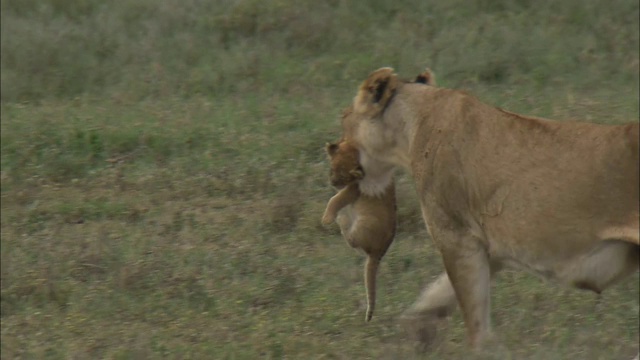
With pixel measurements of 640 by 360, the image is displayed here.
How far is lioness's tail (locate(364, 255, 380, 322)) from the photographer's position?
236 inches

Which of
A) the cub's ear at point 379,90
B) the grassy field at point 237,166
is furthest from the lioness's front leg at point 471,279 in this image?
the cub's ear at point 379,90

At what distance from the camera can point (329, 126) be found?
9.21 m

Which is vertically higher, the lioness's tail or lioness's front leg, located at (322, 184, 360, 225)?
lioness's front leg, located at (322, 184, 360, 225)

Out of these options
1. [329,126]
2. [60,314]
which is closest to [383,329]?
[60,314]

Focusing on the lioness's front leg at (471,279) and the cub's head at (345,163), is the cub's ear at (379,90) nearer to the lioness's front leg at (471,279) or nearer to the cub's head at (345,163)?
the cub's head at (345,163)

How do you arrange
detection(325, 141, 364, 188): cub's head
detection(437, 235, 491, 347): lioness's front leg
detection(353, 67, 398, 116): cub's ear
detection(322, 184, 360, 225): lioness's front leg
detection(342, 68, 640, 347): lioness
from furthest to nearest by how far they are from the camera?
detection(322, 184, 360, 225): lioness's front leg → detection(325, 141, 364, 188): cub's head → detection(353, 67, 398, 116): cub's ear → detection(437, 235, 491, 347): lioness's front leg → detection(342, 68, 640, 347): lioness

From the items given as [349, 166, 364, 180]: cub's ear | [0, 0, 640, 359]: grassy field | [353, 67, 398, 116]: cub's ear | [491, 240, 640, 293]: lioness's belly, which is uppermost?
[353, 67, 398, 116]: cub's ear

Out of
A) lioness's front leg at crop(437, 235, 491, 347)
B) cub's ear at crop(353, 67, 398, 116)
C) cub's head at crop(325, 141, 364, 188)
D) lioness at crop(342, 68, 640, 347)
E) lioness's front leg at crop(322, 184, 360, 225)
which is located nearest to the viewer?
lioness at crop(342, 68, 640, 347)

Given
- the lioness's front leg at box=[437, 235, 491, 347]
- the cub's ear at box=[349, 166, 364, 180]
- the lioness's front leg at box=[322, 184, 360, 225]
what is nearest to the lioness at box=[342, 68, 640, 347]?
the lioness's front leg at box=[437, 235, 491, 347]

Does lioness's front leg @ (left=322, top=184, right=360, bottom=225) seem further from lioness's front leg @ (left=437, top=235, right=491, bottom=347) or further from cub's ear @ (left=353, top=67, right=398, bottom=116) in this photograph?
lioness's front leg @ (left=437, top=235, right=491, bottom=347)

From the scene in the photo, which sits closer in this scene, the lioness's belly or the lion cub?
the lioness's belly

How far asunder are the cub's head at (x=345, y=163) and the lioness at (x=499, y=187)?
0.10 metres

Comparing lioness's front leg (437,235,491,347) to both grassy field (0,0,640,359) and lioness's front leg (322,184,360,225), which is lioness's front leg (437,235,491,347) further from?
lioness's front leg (322,184,360,225)

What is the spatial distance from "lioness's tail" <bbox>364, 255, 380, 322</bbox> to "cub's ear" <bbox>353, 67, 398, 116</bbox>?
2.57 ft
